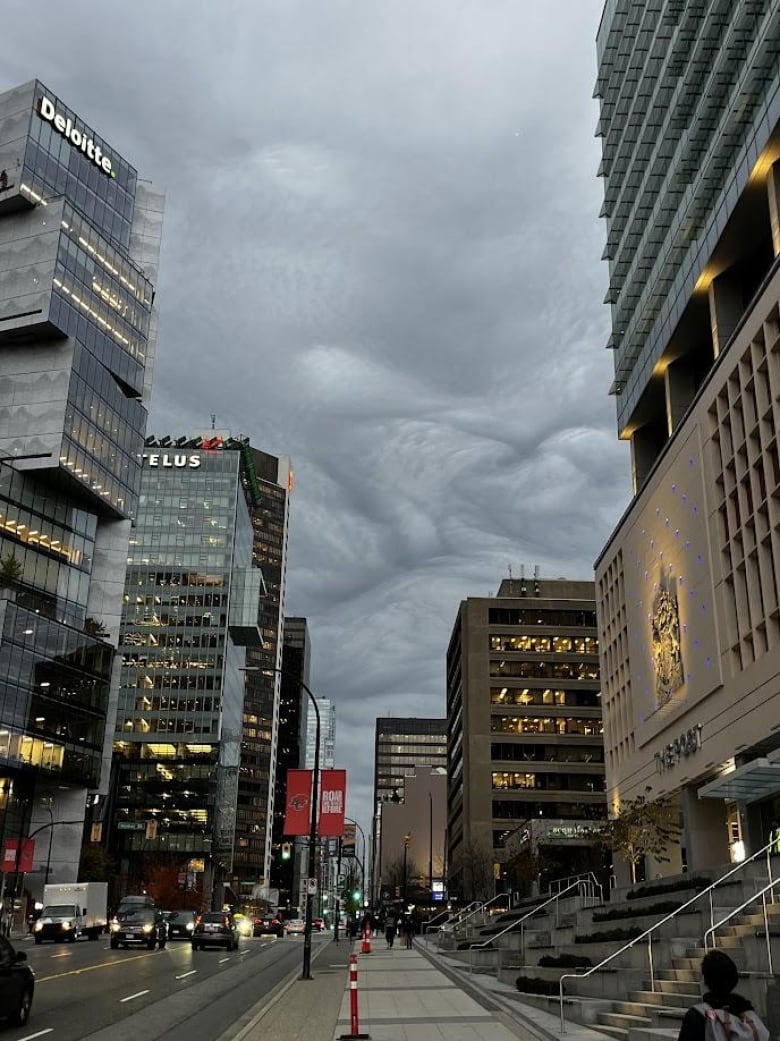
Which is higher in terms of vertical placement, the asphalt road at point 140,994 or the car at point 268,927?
the asphalt road at point 140,994

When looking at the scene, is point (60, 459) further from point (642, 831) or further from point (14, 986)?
point (14, 986)

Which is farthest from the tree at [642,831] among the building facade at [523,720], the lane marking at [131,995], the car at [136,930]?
the building facade at [523,720]

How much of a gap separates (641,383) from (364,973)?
41.9 m

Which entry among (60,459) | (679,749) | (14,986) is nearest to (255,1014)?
(14,986)

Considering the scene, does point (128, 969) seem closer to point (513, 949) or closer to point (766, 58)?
point (513, 949)

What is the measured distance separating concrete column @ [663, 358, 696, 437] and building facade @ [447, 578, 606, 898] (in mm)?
70381

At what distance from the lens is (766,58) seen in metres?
44.3

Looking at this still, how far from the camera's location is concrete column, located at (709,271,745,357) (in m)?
50.3

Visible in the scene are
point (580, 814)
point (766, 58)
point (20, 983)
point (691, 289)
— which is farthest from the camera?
point (580, 814)

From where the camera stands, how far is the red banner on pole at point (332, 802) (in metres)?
29.6

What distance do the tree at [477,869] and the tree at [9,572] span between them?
55.8 meters

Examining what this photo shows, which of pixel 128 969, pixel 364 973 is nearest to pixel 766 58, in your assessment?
pixel 364 973

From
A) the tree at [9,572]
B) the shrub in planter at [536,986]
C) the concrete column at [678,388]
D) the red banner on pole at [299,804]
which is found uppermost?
the concrete column at [678,388]

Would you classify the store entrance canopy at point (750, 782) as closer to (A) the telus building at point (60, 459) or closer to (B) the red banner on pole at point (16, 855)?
(B) the red banner on pole at point (16, 855)
